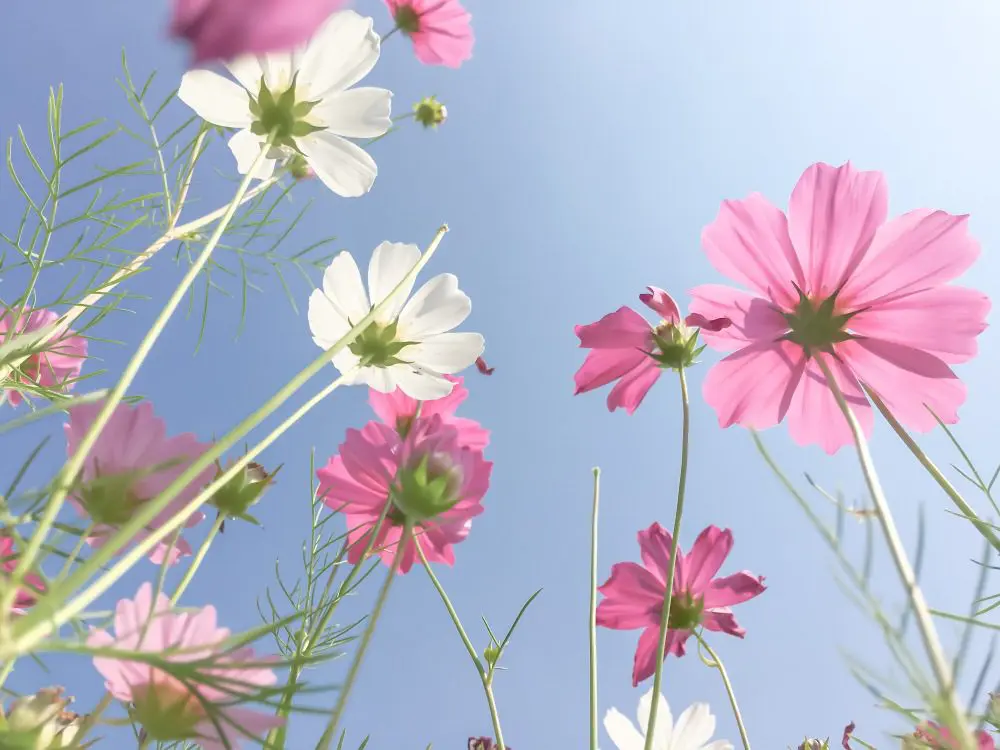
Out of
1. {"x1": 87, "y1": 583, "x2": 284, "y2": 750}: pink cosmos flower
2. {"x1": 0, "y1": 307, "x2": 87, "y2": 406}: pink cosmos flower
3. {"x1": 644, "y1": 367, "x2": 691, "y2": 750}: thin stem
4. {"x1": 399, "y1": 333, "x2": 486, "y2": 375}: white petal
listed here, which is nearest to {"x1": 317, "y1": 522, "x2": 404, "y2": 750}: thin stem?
{"x1": 87, "y1": 583, "x2": 284, "y2": 750}: pink cosmos flower

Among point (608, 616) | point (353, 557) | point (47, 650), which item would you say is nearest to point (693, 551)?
point (608, 616)

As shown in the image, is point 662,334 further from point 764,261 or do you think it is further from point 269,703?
point 269,703

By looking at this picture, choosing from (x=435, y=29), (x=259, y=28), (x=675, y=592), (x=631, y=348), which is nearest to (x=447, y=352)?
(x=631, y=348)

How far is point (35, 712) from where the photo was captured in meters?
0.34

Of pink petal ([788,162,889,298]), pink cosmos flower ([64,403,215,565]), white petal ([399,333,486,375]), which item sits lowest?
pink cosmos flower ([64,403,215,565])

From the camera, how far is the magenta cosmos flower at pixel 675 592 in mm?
707

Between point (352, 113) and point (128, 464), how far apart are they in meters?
0.32

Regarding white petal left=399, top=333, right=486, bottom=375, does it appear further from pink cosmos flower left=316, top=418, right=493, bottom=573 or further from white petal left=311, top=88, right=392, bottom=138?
white petal left=311, top=88, right=392, bottom=138

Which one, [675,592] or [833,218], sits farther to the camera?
[675,592]

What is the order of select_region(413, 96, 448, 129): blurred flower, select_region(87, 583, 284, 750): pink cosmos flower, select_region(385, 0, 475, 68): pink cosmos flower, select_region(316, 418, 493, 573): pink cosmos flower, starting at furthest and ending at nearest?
select_region(413, 96, 448, 129): blurred flower → select_region(385, 0, 475, 68): pink cosmos flower → select_region(316, 418, 493, 573): pink cosmos flower → select_region(87, 583, 284, 750): pink cosmos flower

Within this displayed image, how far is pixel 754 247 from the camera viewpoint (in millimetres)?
461

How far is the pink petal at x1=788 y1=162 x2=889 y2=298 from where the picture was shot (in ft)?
1.44

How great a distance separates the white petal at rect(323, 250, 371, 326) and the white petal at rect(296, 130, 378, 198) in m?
0.06

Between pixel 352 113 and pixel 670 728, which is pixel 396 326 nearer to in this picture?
pixel 352 113
